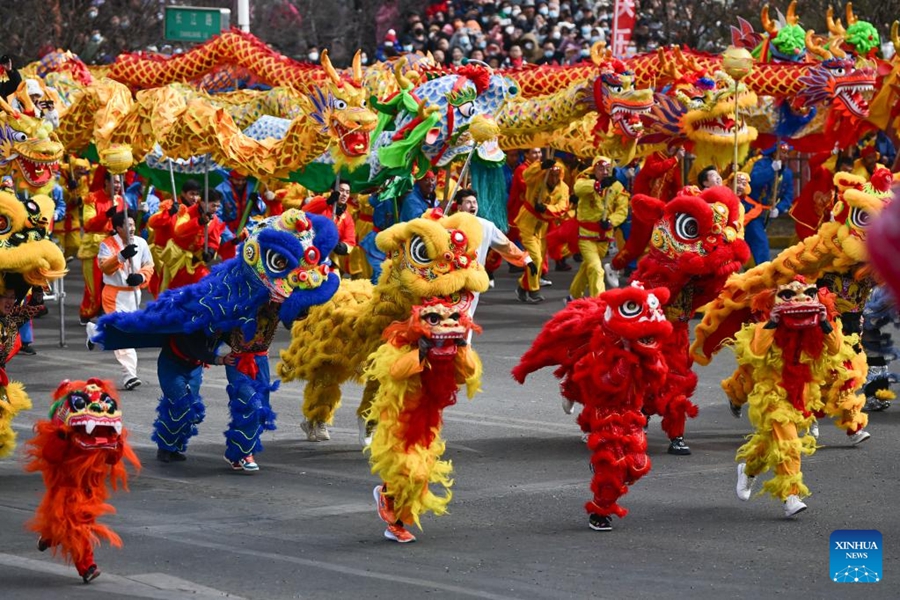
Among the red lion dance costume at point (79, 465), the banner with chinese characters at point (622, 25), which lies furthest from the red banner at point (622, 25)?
the red lion dance costume at point (79, 465)

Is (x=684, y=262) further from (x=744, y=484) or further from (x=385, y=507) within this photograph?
(x=385, y=507)

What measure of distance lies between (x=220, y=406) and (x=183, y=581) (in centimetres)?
499

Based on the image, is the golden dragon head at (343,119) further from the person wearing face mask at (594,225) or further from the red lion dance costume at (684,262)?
the red lion dance costume at (684,262)

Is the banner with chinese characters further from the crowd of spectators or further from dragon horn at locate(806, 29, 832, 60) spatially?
the crowd of spectators

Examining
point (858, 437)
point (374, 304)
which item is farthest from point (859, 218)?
point (374, 304)

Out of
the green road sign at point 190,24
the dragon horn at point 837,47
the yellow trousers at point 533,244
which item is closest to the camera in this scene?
the dragon horn at point 837,47

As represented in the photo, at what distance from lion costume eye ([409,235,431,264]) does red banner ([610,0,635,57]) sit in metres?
14.8

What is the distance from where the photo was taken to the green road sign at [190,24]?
2198 centimetres

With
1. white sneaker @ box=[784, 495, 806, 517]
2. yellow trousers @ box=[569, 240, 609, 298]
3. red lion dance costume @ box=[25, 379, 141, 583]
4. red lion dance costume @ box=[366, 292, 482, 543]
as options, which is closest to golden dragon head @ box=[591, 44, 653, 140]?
yellow trousers @ box=[569, 240, 609, 298]

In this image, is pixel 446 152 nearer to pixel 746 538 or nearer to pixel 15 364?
pixel 15 364

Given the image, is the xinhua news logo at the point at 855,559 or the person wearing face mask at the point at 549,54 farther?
the person wearing face mask at the point at 549,54

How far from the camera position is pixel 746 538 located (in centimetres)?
797

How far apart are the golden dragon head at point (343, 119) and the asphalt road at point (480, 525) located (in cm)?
378

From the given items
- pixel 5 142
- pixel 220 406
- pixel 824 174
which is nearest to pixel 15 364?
pixel 5 142
